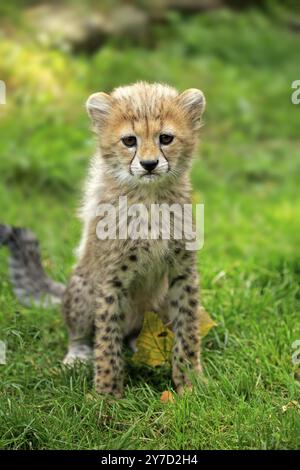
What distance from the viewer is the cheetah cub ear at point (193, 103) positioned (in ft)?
12.0

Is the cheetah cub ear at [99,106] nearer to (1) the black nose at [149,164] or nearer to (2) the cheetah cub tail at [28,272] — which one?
(1) the black nose at [149,164]

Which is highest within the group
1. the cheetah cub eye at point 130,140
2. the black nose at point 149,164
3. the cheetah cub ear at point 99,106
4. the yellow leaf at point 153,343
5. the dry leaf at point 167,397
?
the cheetah cub ear at point 99,106

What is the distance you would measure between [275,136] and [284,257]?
11.4 ft

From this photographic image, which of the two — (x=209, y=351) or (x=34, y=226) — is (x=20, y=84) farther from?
(x=209, y=351)

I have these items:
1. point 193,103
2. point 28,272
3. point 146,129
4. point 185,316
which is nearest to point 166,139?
point 146,129

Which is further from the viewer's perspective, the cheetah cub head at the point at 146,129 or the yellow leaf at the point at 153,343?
the yellow leaf at the point at 153,343

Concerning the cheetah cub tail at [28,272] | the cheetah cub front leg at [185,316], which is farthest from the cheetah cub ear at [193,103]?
the cheetah cub tail at [28,272]

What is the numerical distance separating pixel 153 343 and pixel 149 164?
0.92 m

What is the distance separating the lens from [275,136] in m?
8.38

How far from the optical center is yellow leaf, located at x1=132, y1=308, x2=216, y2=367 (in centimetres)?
384

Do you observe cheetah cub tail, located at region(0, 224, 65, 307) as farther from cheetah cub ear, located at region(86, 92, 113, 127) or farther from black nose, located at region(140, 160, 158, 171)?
black nose, located at region(140, 160, 158, 171)

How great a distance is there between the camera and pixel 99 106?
3.68m

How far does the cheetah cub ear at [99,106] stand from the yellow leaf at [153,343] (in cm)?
90

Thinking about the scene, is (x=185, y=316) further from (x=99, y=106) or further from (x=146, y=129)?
(x=99, y=106)
